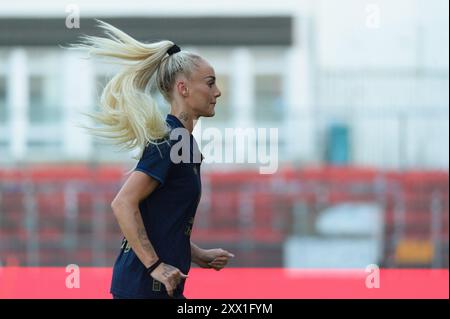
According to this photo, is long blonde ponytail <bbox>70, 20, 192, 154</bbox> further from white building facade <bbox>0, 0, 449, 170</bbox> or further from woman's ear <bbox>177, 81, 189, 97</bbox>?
white building facade <bbox>0, 0, 449, 170</bbox>

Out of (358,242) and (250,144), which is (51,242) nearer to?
(250,144)

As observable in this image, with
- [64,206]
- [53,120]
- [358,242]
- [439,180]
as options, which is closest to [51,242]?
[64,206]

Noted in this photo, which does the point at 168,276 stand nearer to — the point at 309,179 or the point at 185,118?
the point at 185,118

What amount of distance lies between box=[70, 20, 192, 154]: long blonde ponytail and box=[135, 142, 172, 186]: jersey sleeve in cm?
12

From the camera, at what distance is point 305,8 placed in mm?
13195

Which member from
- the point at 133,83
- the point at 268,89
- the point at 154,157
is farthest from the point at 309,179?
the point at 154,157

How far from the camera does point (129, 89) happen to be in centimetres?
352

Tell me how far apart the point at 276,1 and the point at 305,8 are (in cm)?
53

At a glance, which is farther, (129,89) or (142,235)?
(129,89)

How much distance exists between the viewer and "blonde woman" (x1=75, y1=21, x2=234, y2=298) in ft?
10.8

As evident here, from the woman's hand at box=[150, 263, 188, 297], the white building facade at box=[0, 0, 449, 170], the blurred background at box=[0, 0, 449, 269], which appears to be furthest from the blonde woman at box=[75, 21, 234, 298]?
the blurred background at box=[0, 0, 449, 269]

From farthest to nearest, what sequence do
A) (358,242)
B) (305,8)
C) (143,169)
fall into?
(305,8), (358,242), (143,169)

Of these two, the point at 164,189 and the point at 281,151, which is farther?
the point at 281,151

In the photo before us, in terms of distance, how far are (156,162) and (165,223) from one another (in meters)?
0.23
